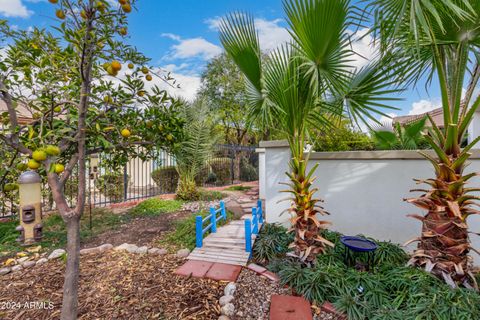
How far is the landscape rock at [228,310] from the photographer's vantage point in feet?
7.33

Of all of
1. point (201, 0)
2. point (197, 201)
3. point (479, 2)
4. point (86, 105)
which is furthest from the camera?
point (197, 201)

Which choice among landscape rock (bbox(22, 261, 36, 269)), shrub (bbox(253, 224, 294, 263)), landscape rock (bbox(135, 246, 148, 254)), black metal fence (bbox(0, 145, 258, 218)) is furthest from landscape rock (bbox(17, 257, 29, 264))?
shrub (bbox(253, 224, 294, 263))

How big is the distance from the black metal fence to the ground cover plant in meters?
3.26

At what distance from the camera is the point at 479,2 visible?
2135mm

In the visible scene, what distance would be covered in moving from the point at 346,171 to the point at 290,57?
88.5 inches

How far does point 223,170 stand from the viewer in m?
11.6

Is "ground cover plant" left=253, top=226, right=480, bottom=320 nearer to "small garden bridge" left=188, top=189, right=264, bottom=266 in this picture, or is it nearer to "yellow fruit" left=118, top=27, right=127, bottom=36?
"small garden bridge" left=188, top=189, right=264, bottom=266

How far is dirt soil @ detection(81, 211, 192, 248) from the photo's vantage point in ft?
13.1

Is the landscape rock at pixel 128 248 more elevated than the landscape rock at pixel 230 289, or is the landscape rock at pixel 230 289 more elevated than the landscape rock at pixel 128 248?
the landscape rock at pixel 128 248

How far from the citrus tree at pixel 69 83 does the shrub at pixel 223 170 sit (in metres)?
9.01

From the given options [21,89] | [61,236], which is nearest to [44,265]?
[61,236]

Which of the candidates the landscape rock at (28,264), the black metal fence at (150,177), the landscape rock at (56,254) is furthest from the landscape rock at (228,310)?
the black metal fence at (150,177)

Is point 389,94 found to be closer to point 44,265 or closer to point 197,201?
point 44,265

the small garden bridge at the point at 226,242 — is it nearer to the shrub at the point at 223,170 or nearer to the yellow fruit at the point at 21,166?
the yellow fruit at the point at 21,166
